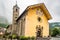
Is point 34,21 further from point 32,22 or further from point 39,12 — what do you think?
point 39,12

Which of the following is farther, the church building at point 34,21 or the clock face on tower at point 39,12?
the clock face on tower at point 39,12

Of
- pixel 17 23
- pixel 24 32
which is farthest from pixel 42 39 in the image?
pixel 17 23

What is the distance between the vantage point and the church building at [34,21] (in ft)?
102

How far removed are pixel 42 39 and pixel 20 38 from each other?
3460mm

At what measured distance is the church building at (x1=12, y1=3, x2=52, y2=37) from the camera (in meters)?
31.0

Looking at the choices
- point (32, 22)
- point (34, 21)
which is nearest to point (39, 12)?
point (34, 21)

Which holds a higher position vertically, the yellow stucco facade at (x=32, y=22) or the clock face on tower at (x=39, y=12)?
the clock face on tower at (x=39, y=12)

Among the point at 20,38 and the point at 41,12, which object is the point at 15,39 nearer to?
the point at 20,38

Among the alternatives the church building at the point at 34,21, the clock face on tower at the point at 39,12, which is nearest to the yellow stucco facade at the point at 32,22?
the church building at the point at 34,21

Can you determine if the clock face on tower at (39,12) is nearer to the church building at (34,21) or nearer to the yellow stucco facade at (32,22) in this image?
the church building at (34,21)

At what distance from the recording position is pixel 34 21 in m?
32.2

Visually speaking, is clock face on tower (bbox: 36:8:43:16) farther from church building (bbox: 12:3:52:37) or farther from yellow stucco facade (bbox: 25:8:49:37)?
yellow stucco facade (bbox: 25:8:49:37)

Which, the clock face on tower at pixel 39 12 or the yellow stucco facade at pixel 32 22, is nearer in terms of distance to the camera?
the yellow stucco facade at pixel 32 22

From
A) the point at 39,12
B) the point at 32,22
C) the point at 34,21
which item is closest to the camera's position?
the point at 32,22
